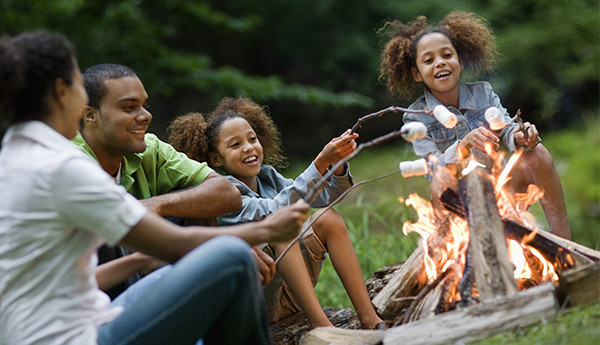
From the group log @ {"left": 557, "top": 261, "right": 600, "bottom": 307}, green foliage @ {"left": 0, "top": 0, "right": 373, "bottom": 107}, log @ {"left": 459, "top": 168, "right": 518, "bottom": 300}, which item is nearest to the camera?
log @ {"left": 557, "top": 261, "right": 600, "bottom": 307}

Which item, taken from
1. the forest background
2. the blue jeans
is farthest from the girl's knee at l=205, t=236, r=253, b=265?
the forest background

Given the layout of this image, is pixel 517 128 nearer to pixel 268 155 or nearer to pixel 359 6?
pixel 268 155

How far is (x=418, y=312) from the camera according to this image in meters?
2.13

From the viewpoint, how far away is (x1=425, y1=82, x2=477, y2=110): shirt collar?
2.84 m

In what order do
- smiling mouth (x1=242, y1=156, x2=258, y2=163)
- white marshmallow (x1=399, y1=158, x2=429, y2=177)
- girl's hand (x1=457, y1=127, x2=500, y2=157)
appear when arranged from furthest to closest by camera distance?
smiling mouth (x1=242, y1=156, x2=258, y2=163), girl's hand (x1=457, y1=127, x2=500, y2=157), white marshmallow (x1=399, y1=158, x2=429, y2=177)

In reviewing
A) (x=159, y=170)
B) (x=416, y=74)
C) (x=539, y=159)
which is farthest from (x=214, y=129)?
(x=539, y=159)

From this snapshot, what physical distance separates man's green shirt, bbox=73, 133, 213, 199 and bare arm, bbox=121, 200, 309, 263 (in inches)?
37.7

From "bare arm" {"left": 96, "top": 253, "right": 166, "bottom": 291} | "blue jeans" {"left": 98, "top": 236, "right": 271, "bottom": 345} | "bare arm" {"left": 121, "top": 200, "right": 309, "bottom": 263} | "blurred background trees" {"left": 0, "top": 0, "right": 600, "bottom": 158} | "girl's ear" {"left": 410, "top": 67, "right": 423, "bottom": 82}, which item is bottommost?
"blue jeans" {"left": 98, "top": 236, "right": 271, "bottom": 345}

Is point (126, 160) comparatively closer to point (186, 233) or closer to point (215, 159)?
point (215, 159)

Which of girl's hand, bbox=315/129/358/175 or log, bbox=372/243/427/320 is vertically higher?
girl's hand, bbox=315/129/358/175

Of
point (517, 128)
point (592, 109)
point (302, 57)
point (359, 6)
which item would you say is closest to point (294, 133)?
point (302, 57)

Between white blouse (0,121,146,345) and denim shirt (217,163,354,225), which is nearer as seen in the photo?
white blouse (0,121,146,345)

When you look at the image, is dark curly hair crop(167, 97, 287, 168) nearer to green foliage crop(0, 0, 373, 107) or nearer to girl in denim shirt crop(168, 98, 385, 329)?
girl in denim shirt crop(168, 98, 385, 329)

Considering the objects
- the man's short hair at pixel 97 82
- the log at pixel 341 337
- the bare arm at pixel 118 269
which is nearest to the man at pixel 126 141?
the man's short hair at pixel 97 82
